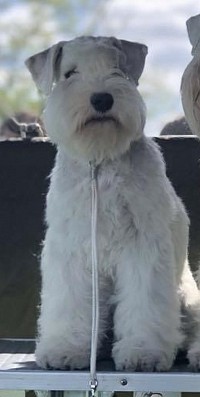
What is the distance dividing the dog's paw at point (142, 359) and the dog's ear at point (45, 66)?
120 centimetres

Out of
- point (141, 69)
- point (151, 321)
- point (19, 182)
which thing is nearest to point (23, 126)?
point (19, 182)

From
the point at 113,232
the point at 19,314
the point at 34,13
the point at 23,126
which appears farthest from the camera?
the point at 34,13

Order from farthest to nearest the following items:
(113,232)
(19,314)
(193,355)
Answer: (19,314) < (113,232) < (193,355)

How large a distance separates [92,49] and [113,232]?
0.80m

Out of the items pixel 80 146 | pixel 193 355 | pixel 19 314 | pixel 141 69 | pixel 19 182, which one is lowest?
pixel 19 314

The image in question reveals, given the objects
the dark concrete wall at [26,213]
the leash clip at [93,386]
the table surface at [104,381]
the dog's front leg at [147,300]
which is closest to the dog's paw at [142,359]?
the dog's front leg at [147,300]

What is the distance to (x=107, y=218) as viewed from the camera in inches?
155

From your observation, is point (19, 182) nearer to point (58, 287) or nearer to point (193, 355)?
point (58, 287)

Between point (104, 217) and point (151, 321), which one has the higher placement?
point (104, 217)

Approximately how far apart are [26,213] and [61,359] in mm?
1856

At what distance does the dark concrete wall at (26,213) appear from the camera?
538 centimetres

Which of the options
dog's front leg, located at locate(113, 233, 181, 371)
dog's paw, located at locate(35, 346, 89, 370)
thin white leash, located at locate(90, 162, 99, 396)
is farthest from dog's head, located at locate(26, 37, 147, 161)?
dog's paw, located at locate(35, 346, 89, 370)

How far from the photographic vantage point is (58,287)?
3980mm

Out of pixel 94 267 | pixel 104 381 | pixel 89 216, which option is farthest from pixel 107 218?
pixel 104 381
